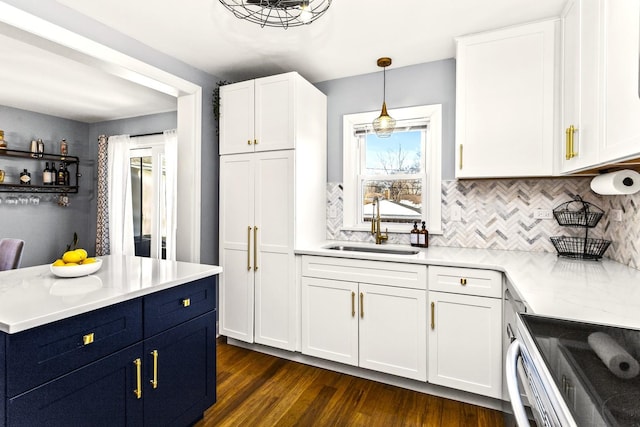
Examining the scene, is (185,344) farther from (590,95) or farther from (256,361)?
(590,95)

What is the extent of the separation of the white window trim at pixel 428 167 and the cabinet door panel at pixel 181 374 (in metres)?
Answer: 1.64

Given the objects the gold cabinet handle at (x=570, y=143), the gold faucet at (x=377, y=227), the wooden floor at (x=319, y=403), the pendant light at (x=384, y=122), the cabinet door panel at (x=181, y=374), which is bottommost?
the wooden floor at (x=319, y=403)

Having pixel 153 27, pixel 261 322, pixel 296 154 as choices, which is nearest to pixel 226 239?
pixel 261 322

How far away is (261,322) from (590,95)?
2.61 meters

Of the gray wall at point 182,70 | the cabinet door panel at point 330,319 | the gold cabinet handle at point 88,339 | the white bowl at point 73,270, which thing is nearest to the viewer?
the gold cabinet handle at point 88,339

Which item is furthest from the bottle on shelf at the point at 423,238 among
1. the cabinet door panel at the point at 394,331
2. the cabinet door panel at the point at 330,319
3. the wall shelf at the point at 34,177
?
the wall shelf at the point at 34,177

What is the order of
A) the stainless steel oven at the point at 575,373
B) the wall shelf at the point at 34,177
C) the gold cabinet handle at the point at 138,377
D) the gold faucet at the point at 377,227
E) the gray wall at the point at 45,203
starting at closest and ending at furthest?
the stainless steel oven at the point at 575,373 → the gold cabinet handle at the point at 138,377 → the gold faucet at the point at 377,227 → the wall shelf at the point at 34,177 → the gray wall at the point at 45,203

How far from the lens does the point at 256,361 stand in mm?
2762

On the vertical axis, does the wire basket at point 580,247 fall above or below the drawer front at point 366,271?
above

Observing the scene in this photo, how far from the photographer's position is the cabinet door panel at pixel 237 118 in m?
2.88

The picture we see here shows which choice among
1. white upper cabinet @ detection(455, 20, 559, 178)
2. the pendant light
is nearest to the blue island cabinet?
the pendant light

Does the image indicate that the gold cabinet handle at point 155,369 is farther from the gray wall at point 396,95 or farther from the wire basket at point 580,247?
the wire basket at point 580,247

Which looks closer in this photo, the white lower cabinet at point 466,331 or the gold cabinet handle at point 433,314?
the white lower cabinet at point 466,331

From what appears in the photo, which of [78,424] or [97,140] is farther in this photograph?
[97,140]
